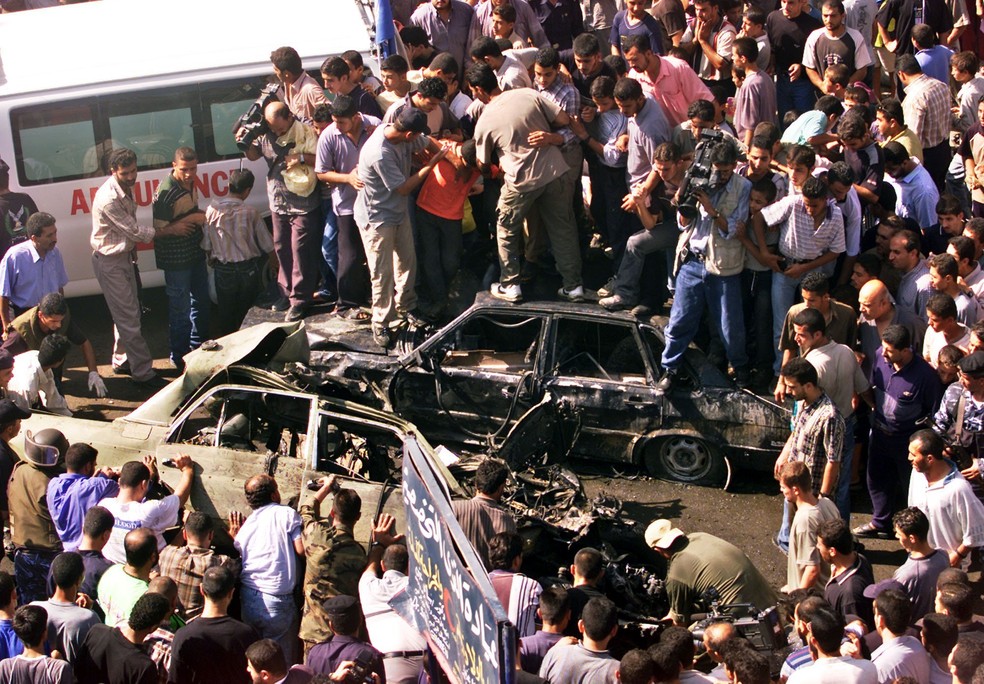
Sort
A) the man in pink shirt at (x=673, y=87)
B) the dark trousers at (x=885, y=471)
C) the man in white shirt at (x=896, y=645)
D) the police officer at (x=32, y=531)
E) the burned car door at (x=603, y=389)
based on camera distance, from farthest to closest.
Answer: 1. the man in pink shirt at (x=673, y=87)
2. the burned car door at (x=603, y=389)
3. the dark trousers at (x=885, y=471)
4. the police officer at (x=32, y=531)
5. the man in white shirt at (x=896, y=645)

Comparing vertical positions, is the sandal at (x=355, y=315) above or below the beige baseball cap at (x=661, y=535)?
above

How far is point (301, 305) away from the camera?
12.0 metres

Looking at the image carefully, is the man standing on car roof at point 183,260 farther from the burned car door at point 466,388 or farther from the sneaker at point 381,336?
the burned car door at point 466,388

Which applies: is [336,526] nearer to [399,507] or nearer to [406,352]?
[399,507]

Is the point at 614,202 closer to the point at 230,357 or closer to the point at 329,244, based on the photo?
the point at 329,244

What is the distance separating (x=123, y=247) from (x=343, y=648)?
238 inches

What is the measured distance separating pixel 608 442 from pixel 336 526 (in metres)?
2.84

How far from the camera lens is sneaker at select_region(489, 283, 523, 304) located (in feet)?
35.9

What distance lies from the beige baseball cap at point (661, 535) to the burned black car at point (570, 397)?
1757mm

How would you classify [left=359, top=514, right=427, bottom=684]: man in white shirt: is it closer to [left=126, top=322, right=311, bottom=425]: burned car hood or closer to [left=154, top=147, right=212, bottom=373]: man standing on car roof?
[left=126, top=322, right=311, bottom=425]: burned car hood

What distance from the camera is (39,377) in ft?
34.8

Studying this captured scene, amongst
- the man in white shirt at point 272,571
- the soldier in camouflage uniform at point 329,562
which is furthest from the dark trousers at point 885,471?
the man in white shirt at point 272,571

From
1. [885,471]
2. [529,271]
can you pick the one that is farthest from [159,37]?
[885,471]

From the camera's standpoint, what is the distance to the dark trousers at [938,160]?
498 inches
